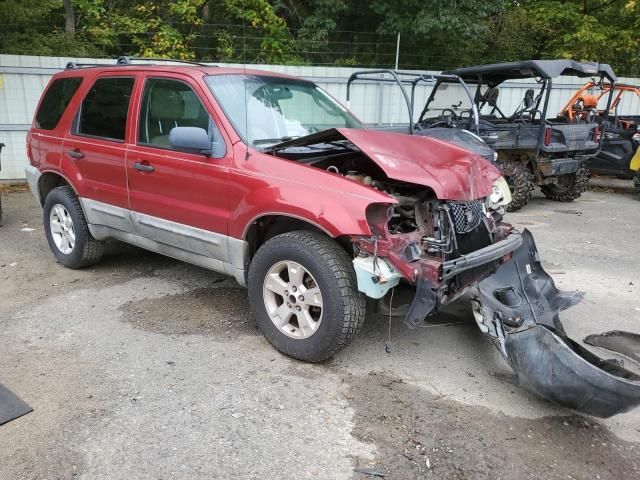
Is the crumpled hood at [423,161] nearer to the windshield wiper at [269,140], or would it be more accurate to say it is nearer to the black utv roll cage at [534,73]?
the windshield wiper at [269,140]

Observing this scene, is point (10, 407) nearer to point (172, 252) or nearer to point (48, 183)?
point (172, 252)

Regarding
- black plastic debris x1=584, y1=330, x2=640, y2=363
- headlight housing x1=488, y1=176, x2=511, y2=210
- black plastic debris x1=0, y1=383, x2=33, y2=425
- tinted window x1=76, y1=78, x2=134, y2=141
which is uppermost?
tinted window x1=76, y1=78, x2=134, y2=141

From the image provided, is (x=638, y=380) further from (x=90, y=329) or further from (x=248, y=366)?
(x=90, y=329)

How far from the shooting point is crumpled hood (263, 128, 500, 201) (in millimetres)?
3445

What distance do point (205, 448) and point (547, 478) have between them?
1.72 meters

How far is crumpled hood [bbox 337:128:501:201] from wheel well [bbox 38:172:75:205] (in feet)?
11.6

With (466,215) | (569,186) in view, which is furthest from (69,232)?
(569,186)

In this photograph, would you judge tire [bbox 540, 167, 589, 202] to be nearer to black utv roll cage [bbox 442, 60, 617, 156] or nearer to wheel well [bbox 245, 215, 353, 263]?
black utv roll cage [bbox 442, 60, 617, 156]

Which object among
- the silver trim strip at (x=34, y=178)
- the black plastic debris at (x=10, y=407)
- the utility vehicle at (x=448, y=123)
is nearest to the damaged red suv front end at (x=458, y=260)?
the black plastic debris at (x=10, y=407)

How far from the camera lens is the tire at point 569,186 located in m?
9.77

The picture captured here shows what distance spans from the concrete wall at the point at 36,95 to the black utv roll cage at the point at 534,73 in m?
3.11

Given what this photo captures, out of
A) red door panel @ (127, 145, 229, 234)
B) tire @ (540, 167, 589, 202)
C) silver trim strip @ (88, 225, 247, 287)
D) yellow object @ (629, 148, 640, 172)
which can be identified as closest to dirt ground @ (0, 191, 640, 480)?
silver trim strip @ (88, 225, 247, 287)

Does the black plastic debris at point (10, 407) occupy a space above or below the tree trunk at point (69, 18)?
below

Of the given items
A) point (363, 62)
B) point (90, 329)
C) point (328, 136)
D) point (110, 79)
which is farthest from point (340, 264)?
point (363, 62)
